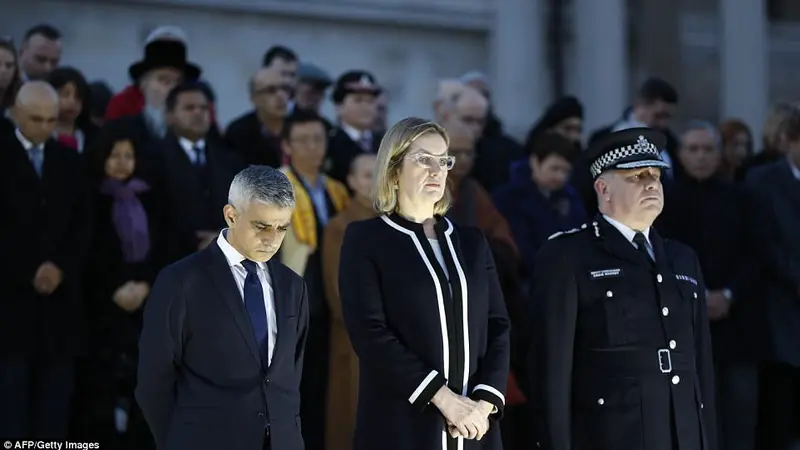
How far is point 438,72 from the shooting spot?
13555mm

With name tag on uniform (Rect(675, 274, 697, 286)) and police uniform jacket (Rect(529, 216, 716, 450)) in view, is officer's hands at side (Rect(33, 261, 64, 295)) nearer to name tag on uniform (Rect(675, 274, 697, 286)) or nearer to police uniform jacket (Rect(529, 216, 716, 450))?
police uniform jacket (Rect(529, 216, 716, 450))

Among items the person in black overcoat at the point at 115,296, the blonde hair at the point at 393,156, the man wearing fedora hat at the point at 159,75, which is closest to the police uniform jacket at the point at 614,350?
the blonde hair at the point at 393,156

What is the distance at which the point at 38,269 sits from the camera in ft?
25.2

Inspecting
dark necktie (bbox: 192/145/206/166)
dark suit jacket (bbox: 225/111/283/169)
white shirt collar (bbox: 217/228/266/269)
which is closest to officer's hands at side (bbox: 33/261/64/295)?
dark necktie (bbox: 192/145/206/166)

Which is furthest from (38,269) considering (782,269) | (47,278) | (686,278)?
(782,269)

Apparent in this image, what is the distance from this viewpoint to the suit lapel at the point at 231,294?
538 cm

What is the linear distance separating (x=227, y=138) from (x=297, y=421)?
392 cm

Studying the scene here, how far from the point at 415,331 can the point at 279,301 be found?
0.57 metres

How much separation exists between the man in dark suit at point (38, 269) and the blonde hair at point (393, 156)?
246cm

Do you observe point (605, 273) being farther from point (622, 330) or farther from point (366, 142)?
point (366, 142)

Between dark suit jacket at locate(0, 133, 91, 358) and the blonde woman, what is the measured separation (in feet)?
7.82

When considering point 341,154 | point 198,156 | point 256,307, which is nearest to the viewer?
point 256,307

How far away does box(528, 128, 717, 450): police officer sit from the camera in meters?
6.17

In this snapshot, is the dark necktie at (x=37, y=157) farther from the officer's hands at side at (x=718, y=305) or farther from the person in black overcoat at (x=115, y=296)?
the officer's hands at side at (x=718, y=305)
